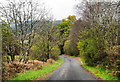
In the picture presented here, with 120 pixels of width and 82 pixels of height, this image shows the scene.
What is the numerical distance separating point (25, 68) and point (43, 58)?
11677 millimetres

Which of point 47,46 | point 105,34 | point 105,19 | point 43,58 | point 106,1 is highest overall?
point 106,1

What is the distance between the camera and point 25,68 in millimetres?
13891

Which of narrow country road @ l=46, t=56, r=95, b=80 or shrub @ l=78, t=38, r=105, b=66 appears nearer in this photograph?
narrow country road @ l=46, t=56, r=95, b=80

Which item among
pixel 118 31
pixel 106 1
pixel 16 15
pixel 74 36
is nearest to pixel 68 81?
pixel 118 31

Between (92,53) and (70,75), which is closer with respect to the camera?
(70,75)

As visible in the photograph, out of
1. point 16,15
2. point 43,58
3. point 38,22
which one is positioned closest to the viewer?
point 16,15

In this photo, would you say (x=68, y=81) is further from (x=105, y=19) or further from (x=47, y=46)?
(x=47, y=46)

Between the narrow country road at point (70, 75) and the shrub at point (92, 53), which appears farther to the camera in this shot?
the shrub at point (92, 53)

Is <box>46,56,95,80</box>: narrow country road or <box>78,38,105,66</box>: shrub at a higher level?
<box>78,38,105,66</box>: shrub

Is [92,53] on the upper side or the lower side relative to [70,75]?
upper

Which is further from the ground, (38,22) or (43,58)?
(38,22)

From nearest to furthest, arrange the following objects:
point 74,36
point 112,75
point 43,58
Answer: point 112,75 → point 43,58 → point 74,36

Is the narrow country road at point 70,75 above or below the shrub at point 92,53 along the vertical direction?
below

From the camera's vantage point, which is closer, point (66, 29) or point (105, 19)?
point (105, 19)
